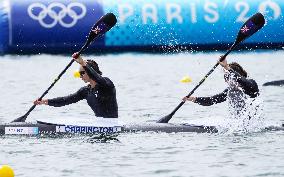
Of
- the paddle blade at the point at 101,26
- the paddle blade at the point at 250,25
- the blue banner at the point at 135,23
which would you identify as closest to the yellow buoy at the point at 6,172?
the paddle blade at the point at 101,26

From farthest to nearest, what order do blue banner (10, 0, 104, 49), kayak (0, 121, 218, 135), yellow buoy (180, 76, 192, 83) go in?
1. blue banner (10, 0, 104, 49)
2. yellow buoy (180, 76, 192, 83)
3. kayak (0, 121, 218, 135)

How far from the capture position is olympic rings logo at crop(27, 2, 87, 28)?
28.1m

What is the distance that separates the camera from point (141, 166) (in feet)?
38.5

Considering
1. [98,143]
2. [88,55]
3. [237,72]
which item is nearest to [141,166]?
[98,143]

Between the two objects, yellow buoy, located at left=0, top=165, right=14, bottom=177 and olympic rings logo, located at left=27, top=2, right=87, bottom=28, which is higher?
olympic rings logo, located at left=27, top=2, right=87, bottom=28

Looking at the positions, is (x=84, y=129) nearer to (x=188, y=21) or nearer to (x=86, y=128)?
(x=86, y=128)

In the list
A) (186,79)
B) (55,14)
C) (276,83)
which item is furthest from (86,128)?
(55,14)

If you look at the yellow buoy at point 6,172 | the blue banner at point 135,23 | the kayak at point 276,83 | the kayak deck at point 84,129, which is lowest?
the yellow buoy at point 6,172

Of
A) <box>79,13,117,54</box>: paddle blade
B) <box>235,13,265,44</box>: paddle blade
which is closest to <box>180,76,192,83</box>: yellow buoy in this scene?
<box>235,13,265,44</box>: paddle blade

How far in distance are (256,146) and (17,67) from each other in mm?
13429

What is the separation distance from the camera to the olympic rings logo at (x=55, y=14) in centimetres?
2814

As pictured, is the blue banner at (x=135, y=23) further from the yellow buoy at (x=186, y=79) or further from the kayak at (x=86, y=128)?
the kayak at (x=86, y=128)

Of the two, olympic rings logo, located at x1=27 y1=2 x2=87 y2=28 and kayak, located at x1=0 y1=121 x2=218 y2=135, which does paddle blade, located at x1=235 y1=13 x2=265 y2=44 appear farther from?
olympic rings logo, located at x1=27 y1=2 x2=87 y2=28

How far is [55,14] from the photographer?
2822 cm
